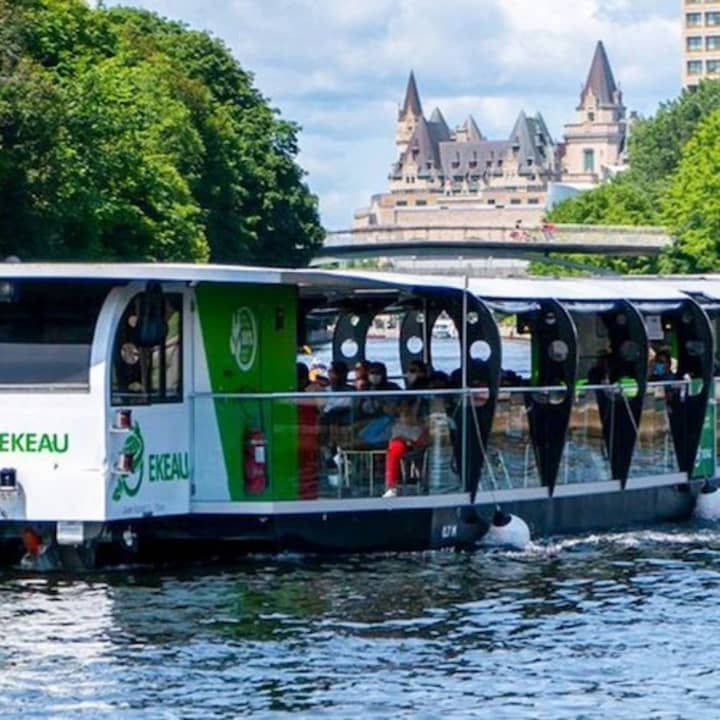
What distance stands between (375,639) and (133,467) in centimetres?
416

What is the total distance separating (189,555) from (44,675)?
7047 mm

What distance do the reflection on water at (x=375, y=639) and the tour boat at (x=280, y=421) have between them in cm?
55

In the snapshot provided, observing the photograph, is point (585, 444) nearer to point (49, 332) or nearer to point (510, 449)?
point (510, 449)

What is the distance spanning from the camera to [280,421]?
31.9 meters

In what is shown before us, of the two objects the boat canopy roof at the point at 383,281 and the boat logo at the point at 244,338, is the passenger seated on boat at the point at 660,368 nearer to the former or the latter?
the boat canopy roof at the point at 383,281

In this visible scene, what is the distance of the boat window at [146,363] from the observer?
3050cm

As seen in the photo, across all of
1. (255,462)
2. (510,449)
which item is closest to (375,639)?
(255,462)

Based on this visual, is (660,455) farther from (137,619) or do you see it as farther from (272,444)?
(137,619)

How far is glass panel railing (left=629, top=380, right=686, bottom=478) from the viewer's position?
37344 millimetres

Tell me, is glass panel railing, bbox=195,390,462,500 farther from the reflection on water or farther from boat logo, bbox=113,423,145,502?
boat logo, bbox=113,423,145,502

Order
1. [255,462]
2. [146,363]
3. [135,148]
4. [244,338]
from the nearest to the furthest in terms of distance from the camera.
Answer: [146,363]
[255,462]
[244,338]
[135,148]

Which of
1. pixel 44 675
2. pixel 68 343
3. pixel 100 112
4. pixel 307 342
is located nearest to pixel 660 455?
pixel 307 342

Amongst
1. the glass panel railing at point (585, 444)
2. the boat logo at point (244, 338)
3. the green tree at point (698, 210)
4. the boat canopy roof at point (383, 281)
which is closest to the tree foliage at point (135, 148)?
the green tree at point (698, 210)

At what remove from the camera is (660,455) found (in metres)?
38.1
